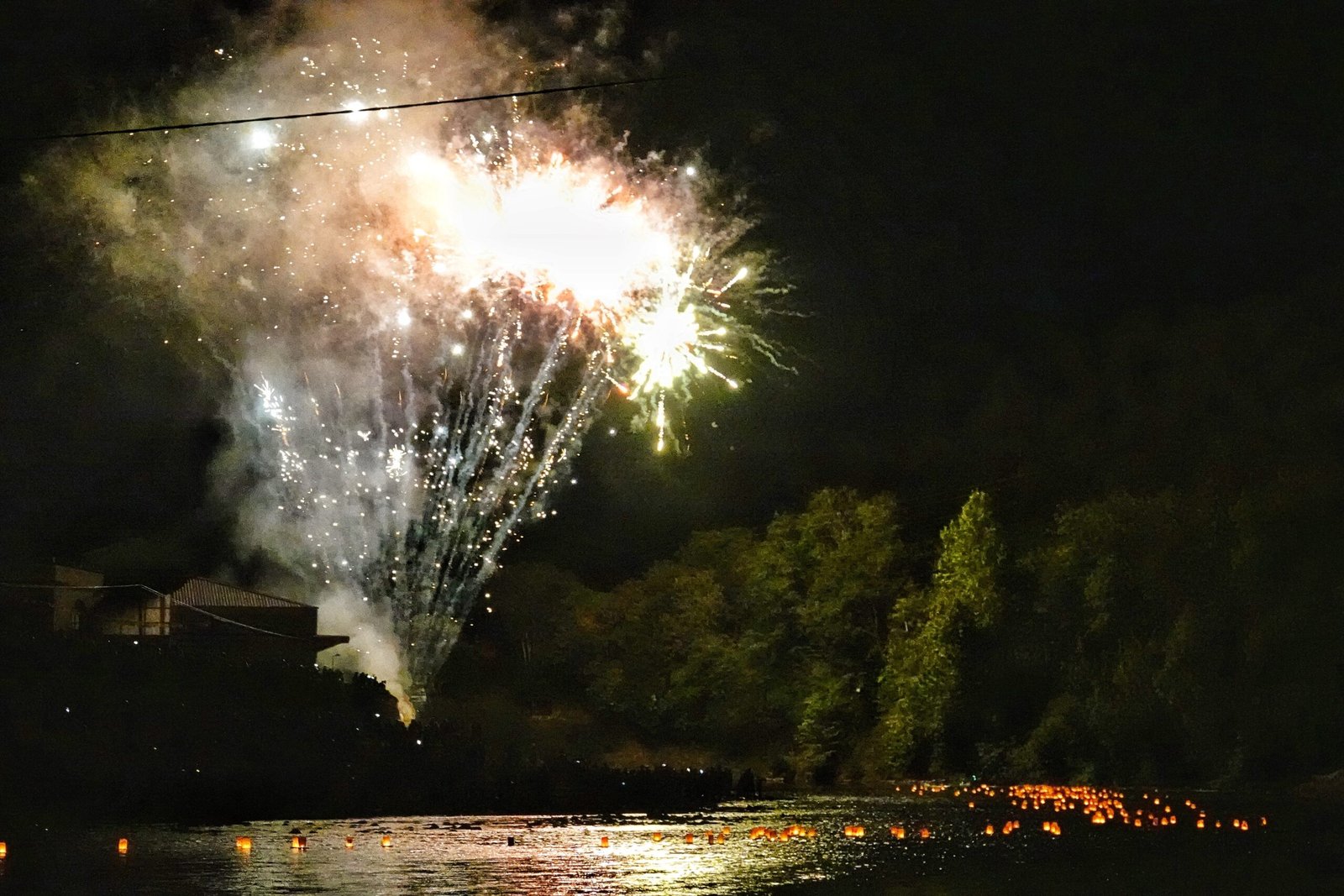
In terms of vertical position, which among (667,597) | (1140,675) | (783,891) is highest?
(667,597)

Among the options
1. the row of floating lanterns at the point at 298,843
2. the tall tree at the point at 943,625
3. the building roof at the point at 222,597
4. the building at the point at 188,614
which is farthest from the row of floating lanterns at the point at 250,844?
the tall tree at the point at 943,625

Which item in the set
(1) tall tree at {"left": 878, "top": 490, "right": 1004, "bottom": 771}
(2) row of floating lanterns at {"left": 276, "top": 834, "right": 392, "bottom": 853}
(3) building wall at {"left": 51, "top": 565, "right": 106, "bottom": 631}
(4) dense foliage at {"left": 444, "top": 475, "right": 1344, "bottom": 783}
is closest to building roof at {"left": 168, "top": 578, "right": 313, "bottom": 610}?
(3) building wall at {"left": 51, "top": 565, "right": 106, "bottom": 631}

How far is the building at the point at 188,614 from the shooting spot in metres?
47.2

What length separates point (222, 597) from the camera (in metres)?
53.7

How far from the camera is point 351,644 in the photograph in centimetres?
5612

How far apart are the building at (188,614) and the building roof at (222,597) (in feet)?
0.10

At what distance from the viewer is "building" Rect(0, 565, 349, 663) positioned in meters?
47.2

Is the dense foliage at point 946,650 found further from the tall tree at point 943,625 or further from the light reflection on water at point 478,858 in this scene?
the light reflection on water at point 478,858

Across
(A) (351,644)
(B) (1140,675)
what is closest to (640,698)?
(A) (351,644)

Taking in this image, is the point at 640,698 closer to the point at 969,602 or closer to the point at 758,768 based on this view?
the point at 758,768

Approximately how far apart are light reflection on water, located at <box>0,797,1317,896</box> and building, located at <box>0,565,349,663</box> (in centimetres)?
2110

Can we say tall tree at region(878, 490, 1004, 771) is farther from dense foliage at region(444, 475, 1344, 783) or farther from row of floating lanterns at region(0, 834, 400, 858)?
row of floating lanterns at region(0, 834, 400, 858)

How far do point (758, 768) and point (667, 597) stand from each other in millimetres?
8369

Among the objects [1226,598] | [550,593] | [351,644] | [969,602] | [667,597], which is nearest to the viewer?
[1226,598]
